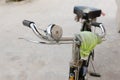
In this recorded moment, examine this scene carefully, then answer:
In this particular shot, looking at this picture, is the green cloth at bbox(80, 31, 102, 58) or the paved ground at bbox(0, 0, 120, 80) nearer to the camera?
the green cloth at bbox(80, 31, 102, 58)

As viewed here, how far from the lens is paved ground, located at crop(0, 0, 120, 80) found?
2.46 m

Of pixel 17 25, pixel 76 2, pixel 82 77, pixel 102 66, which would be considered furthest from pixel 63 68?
pixel 76 2

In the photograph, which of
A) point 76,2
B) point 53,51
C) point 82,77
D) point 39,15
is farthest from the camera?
point 76,2

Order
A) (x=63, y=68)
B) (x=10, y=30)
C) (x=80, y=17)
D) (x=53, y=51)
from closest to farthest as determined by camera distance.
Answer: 1. (x=80, y=17)
2. (x=63, y=68)
3. (x=53, y=51)
4. (x=10, y=30)

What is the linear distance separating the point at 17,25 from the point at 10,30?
0.71 ft

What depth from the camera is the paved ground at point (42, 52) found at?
2.46m

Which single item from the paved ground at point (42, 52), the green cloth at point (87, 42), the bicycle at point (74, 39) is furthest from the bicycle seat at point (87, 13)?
the paved ground at point (42, 52)

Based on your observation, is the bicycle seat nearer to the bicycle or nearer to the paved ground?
the bicycle

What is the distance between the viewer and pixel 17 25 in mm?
3756

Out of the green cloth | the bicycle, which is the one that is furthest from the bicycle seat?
the green cloth

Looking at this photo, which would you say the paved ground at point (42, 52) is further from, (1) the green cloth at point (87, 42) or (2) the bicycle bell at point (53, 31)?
(2) the bicycle bell at point (53, 31)

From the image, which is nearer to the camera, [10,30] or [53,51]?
[53,51]

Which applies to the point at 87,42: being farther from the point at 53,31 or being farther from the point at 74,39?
the point at 53,31

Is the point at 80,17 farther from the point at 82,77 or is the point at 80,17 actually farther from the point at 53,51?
the point at 53,51
